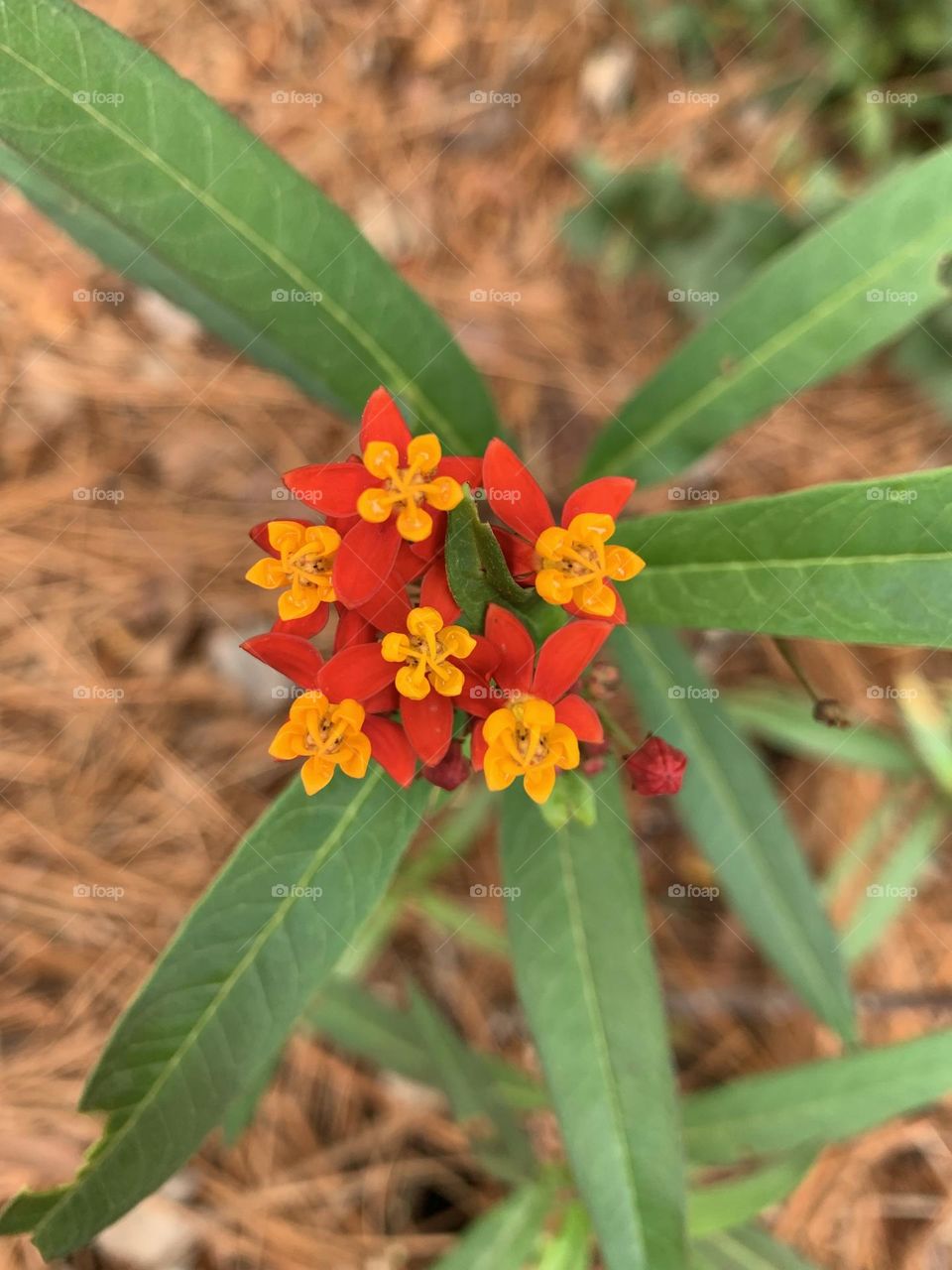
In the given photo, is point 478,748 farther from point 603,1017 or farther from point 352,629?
point 603,1017

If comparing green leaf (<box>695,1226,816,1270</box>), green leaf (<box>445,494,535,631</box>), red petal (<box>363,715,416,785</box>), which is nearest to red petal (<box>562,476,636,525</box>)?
green leaf (<box>445,494,535,631</box>)

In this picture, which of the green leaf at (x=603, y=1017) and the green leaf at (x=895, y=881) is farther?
the green leaf at (x=895, y=881)

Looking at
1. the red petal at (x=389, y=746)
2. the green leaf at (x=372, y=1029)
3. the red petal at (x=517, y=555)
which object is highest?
the red petal at (x=517, y=555)

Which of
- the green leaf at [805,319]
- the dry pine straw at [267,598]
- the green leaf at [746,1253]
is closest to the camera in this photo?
the green leaf at [805,319]

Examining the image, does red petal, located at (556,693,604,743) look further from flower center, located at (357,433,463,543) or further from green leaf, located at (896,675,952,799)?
green leaf, located at (896,675,952,799)

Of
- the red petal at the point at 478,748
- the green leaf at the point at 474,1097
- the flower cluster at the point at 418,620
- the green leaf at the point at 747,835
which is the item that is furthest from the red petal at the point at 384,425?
the green leaf at the point at 474,1097

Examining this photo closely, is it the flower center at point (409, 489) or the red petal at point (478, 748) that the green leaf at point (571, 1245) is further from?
the flower center at point (409, 489)

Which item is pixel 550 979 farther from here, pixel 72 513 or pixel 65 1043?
pixel 72 513
